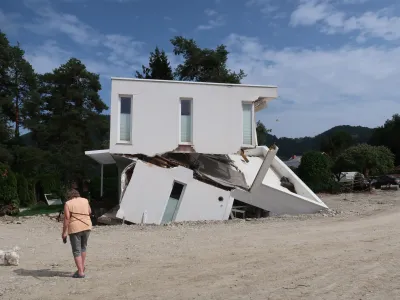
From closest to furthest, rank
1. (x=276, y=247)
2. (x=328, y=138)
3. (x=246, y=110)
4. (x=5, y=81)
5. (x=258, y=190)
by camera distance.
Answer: (x=276, y=247) < (x=258, y=190) < (x=246, y=110) < (x=5, y=81) < (x=328, y=138)

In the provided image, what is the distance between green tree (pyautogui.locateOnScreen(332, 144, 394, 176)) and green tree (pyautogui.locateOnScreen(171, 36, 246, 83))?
45.4 ft

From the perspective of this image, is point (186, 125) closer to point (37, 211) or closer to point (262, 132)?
point (37, 211)

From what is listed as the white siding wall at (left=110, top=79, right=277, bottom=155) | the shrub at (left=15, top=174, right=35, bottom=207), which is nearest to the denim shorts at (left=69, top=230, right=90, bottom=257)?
the white siding wall at (left=110, top=79, right=277, bottom=155)

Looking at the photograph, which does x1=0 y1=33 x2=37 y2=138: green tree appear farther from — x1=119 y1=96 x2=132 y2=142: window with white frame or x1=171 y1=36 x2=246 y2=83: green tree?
x1=119 y1=96 x2=132 y2=142: window with white frame

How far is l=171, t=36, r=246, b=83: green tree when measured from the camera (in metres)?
42.2

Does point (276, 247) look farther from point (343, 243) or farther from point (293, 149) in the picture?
point (293, 149)

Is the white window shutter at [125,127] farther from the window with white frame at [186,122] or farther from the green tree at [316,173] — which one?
the green tree at [316,173]

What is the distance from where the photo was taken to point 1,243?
1220 centimetres

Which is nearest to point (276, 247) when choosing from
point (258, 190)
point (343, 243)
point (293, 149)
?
point (343, 243)

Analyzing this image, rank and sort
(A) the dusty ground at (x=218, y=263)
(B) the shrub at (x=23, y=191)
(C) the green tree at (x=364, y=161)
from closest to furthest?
1. (A) the dusty ground at (x=218, y=263)
2. (B) the shrub at (x=23, y=191)
3. (C) the green tree at (x=364, y=161)

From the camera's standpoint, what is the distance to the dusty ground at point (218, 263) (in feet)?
21.8

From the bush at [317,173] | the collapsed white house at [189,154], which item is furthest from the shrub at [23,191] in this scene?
the bush at [317,173]

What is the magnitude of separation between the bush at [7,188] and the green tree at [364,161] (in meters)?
33.0

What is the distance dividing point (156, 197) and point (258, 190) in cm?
419
